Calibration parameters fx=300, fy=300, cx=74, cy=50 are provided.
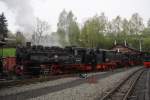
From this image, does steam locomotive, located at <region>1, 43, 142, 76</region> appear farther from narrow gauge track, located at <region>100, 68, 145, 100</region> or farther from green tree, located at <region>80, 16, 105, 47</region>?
green tree, located at <region>80, 16, 105, 47</region>

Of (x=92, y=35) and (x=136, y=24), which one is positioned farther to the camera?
(x=136, y=24)

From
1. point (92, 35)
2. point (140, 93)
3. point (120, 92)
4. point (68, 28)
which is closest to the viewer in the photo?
→ point (140, 93)

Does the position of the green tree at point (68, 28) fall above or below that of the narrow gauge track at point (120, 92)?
above

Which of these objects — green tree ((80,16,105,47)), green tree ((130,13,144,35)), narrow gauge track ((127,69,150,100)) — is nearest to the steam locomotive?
narrow gauge track ((127,69,150,100))

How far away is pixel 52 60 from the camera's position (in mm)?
28109

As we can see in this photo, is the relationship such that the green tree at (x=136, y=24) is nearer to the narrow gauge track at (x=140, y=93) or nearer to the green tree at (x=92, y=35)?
the green tree at (x=92, y=35)

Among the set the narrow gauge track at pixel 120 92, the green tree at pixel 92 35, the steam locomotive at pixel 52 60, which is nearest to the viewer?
the narrow gauge track at pixel 120 92

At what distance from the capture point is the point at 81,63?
33000mm

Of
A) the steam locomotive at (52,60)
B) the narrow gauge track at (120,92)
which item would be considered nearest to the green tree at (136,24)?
the steam locomotive at (52,60)

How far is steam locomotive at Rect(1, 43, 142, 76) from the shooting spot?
82.5ft

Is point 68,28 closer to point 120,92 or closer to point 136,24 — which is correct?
point 136,24

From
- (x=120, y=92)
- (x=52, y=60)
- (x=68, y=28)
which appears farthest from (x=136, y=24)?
(x=120, y=92)

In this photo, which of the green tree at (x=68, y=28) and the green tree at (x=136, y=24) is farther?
the green tree at (x=136, y=24)

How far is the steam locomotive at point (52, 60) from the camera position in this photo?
82.5ft
